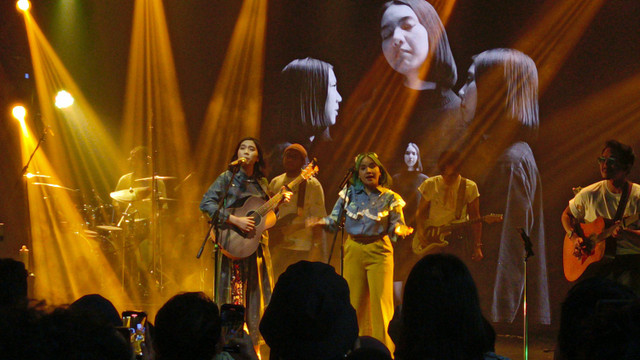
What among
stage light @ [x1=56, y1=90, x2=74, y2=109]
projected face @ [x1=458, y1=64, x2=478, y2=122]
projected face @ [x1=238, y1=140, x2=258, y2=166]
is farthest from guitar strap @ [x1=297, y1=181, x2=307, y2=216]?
stage light @ [x1=56, y1=90, x2=74, y2=109]

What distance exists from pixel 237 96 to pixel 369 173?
15.4 ft

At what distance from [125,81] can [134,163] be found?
69.9 inches

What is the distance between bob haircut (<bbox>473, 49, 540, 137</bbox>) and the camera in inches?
353

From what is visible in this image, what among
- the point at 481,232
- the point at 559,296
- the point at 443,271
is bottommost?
the point at 559,296

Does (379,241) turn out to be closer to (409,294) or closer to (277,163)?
(277,163)

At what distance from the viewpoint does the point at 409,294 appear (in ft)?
7.14

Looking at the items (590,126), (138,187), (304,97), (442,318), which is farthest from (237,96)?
(442,318)

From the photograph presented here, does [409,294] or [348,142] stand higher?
[348,142]

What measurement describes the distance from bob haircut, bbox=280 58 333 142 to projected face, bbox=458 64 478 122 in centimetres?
234

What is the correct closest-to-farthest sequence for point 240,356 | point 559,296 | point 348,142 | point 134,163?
point 240,356 → point 559,296 → point 348,142 → point 134,163

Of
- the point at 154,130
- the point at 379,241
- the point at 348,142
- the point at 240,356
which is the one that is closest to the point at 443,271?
the point at 240,356

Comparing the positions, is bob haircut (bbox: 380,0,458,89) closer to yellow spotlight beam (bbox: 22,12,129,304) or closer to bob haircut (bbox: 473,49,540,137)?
bob haircut (bbox: 473,49,540,137)

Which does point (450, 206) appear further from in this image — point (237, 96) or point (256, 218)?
point (237, 96)

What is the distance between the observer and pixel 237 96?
37.3 feet
